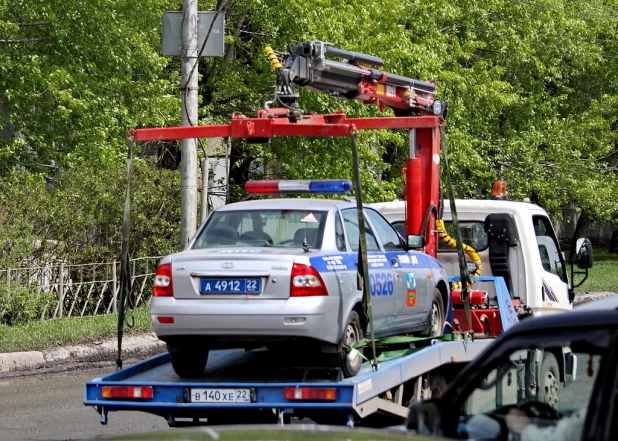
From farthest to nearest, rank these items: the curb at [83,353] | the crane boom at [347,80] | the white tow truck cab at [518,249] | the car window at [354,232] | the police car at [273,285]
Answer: the curb at [83,353], the white tow truck cab at [518,249], the crane boom at [347,80], the car window at [354,232], the police car at [273,285]

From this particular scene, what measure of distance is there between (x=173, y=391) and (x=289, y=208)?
1999mm

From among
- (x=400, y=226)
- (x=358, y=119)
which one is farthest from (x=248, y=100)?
(x=358, y=119)

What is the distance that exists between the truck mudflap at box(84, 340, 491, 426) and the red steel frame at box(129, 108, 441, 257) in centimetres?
183

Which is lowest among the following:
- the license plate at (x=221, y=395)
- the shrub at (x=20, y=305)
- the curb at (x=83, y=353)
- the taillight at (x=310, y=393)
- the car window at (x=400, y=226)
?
the curb at (x=83, y=353)

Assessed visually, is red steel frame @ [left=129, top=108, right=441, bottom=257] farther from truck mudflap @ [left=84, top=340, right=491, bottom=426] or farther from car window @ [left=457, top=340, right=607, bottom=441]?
car window @ [left=457, top=340, right=607, bottom=441]

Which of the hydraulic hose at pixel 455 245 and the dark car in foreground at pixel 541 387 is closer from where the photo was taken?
the dark car in foreground at pixel 541 387

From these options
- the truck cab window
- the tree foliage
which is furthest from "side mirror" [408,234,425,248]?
the tree foliage

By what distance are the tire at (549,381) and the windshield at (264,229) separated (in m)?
3.47

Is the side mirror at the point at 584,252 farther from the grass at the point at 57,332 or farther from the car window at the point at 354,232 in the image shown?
the grass at the point at 57,332

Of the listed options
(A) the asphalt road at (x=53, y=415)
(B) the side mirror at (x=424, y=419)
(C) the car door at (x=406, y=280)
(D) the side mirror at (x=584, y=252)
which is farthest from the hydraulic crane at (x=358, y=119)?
(B) the side mirror at (x=424, y=419)

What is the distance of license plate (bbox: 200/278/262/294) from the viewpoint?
781 centimetres

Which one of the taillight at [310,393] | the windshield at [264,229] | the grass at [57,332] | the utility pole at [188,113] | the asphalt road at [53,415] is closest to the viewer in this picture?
the taillight at [310,393]

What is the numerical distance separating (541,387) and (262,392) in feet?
9.49

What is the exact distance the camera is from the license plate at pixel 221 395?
7281 mm
